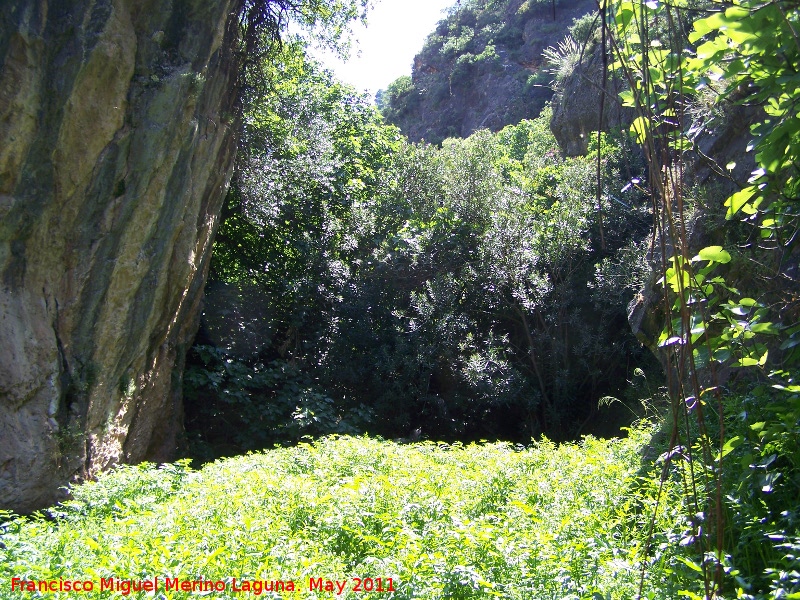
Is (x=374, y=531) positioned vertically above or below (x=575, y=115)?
below

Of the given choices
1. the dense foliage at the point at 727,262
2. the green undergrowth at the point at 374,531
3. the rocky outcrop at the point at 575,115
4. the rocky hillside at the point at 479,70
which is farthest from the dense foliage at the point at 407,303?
the rocky hillside at the point at 479,70

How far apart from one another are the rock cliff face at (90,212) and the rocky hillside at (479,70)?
27075 mm

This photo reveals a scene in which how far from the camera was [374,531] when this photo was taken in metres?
4.07

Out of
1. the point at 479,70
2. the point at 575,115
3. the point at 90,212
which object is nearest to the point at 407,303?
the point at 575,115

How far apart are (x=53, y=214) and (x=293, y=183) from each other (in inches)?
267

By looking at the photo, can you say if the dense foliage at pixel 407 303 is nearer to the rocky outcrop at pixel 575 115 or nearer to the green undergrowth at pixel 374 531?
the rocky outcrop at pixel 575 115

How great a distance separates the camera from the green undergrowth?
125 inches

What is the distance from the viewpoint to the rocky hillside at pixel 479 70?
1388 inches

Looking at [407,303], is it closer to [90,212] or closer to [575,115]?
[575,115]

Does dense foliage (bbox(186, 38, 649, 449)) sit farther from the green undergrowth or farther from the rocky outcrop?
the green undergrowth

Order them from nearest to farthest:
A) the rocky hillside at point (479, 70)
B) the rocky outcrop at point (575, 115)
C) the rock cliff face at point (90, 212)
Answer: the rock cliff face at point (90, 212) → the rocky outcrop at point (575, 115) → the rocky hillside at point (479, 70)

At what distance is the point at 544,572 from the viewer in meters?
3.20

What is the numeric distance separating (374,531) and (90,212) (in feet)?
15.1

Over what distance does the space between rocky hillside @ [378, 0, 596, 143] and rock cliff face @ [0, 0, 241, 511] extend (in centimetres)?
2707
